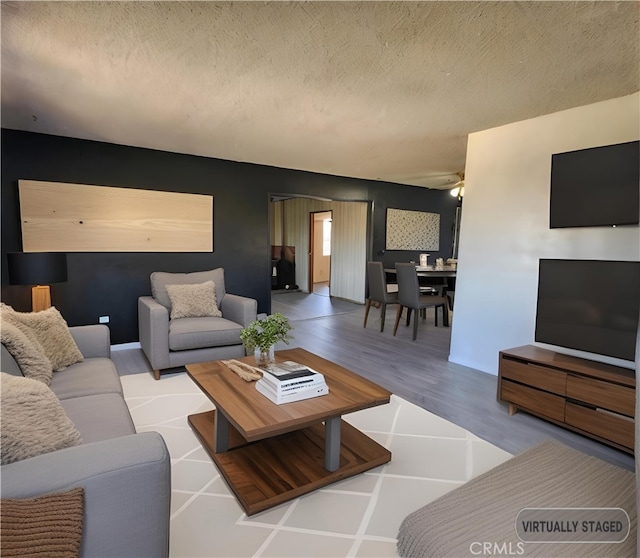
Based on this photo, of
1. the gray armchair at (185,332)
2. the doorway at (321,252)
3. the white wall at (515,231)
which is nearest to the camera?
the white wall at (515,231)

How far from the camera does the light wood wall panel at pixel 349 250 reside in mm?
7125

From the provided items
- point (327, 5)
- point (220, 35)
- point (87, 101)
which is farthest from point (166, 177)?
point (327, 5)

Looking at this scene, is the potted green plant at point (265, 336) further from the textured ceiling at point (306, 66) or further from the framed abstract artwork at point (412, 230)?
the framed abstract artwork at point (412, 230)

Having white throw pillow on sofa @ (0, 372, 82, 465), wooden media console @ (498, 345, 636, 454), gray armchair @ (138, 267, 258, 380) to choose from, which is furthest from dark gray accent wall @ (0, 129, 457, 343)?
wooden media console @ (498, 345, 636, 454)

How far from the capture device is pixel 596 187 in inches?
102

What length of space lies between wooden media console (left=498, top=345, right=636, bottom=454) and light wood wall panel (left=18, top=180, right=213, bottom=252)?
365cm

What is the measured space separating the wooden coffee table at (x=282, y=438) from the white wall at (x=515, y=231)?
1.86 metres

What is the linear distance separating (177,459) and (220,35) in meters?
2.29

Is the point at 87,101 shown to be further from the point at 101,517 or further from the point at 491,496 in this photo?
the point at 491,496

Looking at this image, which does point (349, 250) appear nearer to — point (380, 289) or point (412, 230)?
point (412, 230)

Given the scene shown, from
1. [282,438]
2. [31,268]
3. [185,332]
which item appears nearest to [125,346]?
[185,332]

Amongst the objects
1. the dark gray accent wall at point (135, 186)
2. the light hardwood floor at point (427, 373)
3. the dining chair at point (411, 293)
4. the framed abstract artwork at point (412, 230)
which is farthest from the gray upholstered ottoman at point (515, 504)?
the framed abstract artwork at point (412, 230)

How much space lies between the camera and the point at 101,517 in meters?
0.99

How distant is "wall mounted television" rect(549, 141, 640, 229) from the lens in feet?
7.93
